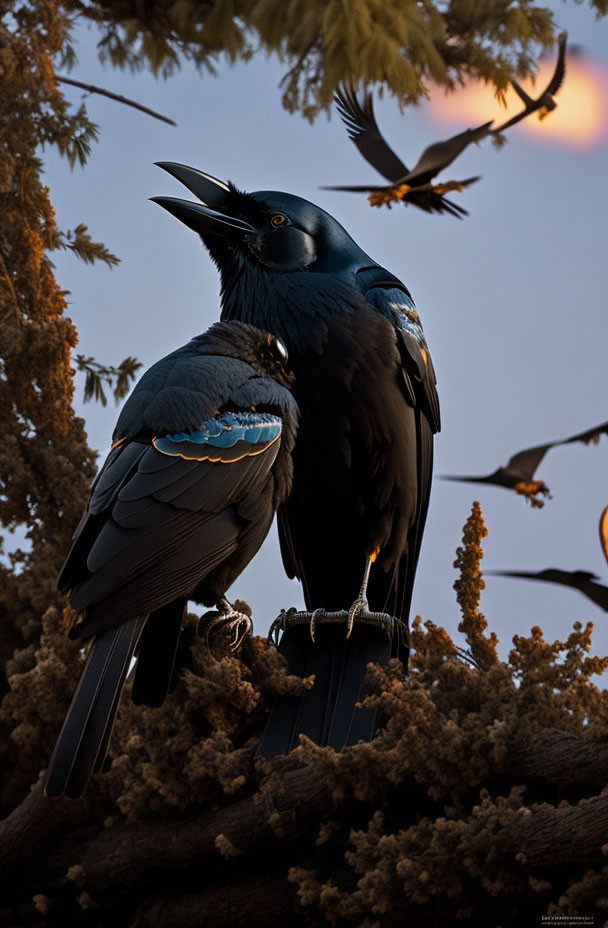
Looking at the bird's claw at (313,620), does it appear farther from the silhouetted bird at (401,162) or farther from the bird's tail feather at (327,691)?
the silhouetted bird at (401,162)

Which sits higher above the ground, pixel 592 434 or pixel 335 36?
pixel 335 36

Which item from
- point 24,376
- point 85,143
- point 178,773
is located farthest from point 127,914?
point 85,143

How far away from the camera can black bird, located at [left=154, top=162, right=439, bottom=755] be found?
3.30 meters

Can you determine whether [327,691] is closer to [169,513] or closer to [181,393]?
[169,513]

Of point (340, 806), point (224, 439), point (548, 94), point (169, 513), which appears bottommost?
point (340, 806)

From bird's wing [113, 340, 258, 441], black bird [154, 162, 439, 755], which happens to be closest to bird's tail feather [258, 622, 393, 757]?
black bird [154, 162, 439, 755]

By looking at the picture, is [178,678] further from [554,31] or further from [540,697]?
[554,31]

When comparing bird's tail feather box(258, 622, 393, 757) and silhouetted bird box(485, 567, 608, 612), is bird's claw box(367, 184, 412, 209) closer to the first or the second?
silhouetted bird box(485, 567, 608, 612)

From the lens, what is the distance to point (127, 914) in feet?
11.2

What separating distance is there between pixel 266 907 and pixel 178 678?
2.50 feet

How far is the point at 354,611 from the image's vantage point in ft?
10.9

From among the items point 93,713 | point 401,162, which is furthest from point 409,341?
point 93,713

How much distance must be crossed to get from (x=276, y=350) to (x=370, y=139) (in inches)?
34.3

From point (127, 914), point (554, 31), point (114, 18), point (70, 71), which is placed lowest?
point (127, 914)
